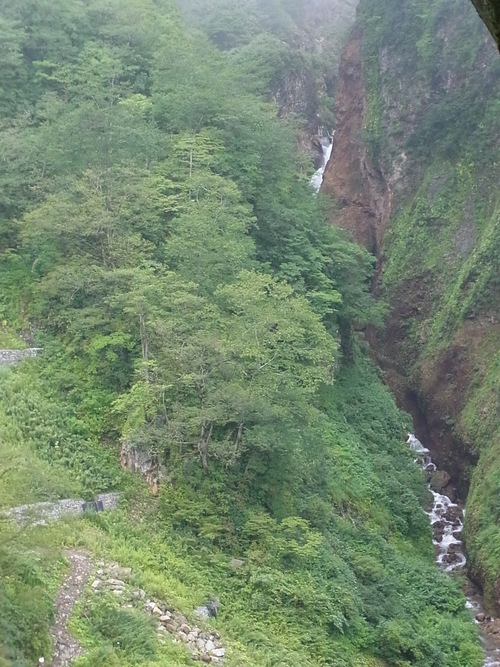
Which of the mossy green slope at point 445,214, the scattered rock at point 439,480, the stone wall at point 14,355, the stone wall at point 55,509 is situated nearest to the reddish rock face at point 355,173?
the mossy green slope at point 445,214

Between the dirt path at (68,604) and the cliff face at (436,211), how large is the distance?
11904 mm

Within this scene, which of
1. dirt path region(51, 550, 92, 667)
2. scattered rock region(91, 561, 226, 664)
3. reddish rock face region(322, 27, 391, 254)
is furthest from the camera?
reddish rock face region(322, 27, 391, 254)

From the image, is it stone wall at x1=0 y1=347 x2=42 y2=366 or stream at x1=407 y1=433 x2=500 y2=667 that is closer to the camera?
stone wall at x1=0 y1=347 x2=42 y2=366

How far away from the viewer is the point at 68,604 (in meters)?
12.0

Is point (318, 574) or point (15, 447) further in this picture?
point (318, 574)

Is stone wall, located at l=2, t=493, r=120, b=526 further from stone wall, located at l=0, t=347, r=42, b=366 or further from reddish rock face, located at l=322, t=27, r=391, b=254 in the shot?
reddish rock face, located at l=322, t=27, r=391, b=254

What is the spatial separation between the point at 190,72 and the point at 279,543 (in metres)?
19.7

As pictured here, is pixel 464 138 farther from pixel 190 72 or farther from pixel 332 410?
pixel 332 410

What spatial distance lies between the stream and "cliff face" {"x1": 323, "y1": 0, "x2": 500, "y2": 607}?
567mm

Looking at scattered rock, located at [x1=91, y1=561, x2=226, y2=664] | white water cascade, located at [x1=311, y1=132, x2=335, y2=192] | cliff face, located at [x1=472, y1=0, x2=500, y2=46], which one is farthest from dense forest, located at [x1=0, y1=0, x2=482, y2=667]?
white water cascade, located at [x1=311, y1=132, x2=335, y2=192]

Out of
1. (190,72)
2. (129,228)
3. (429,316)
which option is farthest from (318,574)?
(190,72)

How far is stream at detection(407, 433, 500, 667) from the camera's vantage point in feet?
62.4

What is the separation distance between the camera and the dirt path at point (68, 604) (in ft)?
35.7

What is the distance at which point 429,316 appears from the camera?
32.7 meters
